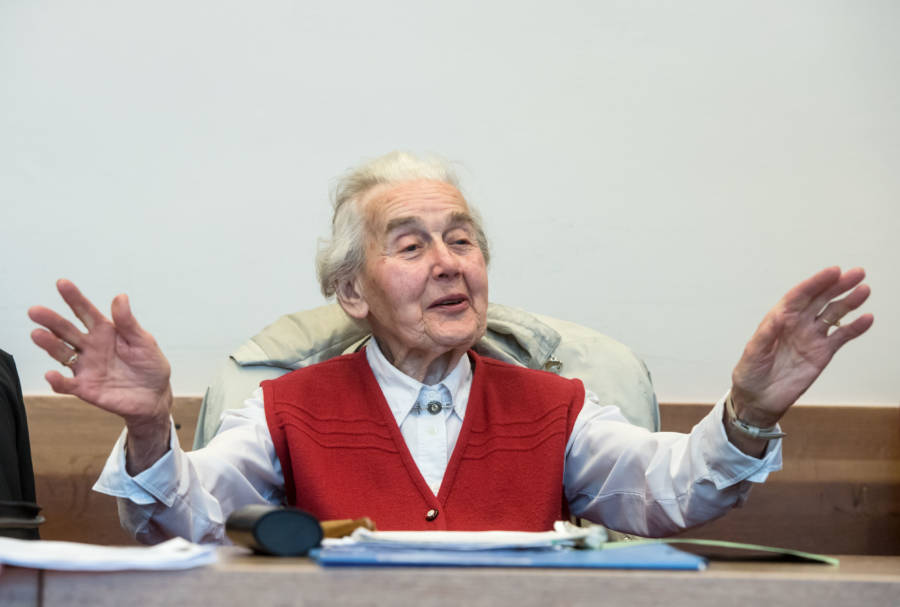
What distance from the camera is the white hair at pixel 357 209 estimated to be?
75.4 inches

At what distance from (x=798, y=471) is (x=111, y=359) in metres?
1.81

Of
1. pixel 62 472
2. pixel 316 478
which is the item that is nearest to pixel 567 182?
pixel 316 478

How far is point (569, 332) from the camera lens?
82.4 inches

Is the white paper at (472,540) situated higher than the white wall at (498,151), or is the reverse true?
the white wall at (498,151)

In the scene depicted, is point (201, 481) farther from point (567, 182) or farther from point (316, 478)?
point (567, 182)

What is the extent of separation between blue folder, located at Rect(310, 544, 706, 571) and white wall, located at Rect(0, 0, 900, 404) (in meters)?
1.67

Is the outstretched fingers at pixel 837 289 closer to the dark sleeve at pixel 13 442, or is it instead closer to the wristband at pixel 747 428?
the wristband at pixel 747 428

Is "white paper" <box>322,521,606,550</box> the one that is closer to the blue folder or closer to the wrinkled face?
the blue folder

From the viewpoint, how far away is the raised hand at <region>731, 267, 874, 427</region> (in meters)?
1.27

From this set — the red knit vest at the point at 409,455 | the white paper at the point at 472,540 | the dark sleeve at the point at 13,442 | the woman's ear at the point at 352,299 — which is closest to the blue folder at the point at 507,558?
the white paper at the point at 472,540

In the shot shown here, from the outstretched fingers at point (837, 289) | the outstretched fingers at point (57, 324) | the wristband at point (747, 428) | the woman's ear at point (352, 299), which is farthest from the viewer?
the woman's ear at point (352, 299)

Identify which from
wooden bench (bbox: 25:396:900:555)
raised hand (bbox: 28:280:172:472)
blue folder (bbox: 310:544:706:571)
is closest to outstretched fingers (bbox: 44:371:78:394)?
raised hand (bbox: 28:280:172:472)

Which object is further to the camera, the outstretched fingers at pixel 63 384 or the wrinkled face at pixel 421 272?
the wrinkled face at pixel 421 272

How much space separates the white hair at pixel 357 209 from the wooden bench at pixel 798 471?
682 millimetres
